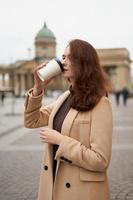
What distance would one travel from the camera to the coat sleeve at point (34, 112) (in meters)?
3.61

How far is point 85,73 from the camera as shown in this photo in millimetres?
3266

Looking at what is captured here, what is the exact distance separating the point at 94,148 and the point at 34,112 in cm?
71

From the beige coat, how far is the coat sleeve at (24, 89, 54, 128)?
44 centimetres

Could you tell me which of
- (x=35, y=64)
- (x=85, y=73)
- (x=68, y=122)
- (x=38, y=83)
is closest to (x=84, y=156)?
(x=68, y=122)

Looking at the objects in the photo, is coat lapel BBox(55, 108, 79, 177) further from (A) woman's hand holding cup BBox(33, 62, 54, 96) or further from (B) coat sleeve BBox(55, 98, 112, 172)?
(A) woman's hand holding cup BBox(33, 62, 54, 96)

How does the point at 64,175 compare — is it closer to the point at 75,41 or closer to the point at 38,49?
the point at 75,41

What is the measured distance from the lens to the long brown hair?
3.25m

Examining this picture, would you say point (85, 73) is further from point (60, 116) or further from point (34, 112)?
point (34, 112)

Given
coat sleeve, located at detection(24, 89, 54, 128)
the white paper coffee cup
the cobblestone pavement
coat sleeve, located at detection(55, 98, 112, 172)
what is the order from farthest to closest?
the cobblestone pavement < coat sleeve, located at detection(24, 89, 54, 128) < the white paper coffee cup < coat sleeve, located at detection(55, 98, 112, 172)

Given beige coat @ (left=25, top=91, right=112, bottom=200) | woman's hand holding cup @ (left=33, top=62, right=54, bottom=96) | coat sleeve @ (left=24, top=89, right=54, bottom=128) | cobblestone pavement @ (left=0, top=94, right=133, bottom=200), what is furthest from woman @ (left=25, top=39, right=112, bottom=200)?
cobblestone pavement @ (left=0, top=94, right=133, bottom=200)

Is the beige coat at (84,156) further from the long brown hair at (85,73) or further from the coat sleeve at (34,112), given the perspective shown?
the coat sleeve at (34,112)

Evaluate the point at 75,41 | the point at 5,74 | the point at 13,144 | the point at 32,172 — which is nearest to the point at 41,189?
the point at 75,41

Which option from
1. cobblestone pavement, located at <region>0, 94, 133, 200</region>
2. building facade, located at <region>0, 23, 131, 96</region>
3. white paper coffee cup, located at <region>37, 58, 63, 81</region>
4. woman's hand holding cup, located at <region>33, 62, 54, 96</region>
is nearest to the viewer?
white paper coffee cup, located at <region>37, 58, 63, 81</region>

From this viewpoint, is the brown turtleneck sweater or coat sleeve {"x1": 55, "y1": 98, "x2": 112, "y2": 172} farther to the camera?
the brown turtleneck sweater
